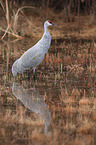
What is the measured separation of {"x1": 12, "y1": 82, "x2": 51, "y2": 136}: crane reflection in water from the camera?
A: 508 centimetres

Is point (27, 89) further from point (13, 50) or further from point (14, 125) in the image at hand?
point (13, 50)

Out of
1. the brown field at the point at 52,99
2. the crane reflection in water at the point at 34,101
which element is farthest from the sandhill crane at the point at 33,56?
the crane reflection in water at the point at 34,101

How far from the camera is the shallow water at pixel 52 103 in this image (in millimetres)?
4422

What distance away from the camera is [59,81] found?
24.7 feet

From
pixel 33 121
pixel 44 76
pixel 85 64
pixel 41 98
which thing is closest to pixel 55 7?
pixel 85 64

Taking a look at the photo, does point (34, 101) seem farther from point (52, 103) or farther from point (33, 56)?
point (33, 56)

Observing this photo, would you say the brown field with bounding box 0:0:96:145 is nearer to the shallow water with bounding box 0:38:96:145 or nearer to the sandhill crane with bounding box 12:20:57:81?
the shallow water with bounding box 0:38:96:145

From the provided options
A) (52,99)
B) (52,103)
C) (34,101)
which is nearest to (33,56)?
(52,99)

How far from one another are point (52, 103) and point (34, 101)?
0.29 meters

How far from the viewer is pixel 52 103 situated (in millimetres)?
5855

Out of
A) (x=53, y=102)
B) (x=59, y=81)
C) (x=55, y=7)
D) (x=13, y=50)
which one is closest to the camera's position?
Result: (x=53, y=102)

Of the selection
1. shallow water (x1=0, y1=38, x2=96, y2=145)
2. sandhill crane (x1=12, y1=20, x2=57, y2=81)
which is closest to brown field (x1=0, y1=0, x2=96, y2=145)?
shallow water (x1=0, y1=38, x2=96, y2=145)

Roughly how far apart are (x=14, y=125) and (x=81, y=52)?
607 cm

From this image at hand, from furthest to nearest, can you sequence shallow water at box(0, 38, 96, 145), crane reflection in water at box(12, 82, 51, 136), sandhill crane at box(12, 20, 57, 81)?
1. sandhill crane at box(12, 20, 57, 81)
2. crane reflection in water at box(12, 82, 51, 136)
3. shallow water at box(0, 38, 96, 145)
